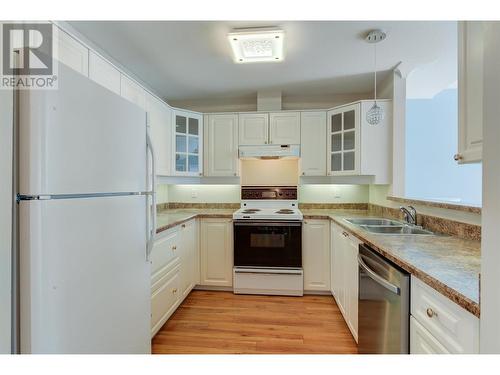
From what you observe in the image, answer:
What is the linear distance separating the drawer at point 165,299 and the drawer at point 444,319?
174cm

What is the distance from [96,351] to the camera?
110 cm

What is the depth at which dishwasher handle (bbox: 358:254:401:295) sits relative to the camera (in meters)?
1.19

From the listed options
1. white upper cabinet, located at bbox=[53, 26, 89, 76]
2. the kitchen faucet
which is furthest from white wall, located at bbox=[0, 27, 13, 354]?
the kitchen faucet

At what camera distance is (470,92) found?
1.06 metres

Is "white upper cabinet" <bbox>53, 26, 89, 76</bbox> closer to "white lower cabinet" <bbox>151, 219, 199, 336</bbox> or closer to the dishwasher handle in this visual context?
"white lower cabinet" <bbox>151, 219, 199, 336</bbox>

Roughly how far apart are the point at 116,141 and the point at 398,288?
60.1 inches

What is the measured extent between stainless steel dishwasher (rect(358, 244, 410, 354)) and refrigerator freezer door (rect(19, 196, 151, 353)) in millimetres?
1358

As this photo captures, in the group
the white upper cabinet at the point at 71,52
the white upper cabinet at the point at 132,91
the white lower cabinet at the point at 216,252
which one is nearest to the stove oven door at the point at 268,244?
the white lower cabinet at the point at 216,252

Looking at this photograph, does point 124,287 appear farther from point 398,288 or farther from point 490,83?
point 490,83

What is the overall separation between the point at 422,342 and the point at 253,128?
2.64 meters

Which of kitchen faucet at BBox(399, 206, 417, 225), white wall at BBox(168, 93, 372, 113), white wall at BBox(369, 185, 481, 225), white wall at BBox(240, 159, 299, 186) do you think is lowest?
kitchen faucet at BBox(399, 206, 417, 225)

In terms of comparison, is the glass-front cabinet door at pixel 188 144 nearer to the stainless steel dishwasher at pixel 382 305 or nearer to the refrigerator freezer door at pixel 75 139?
the refrigerator freezer door at pixel 75 139

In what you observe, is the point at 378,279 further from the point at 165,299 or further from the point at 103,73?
the point at 103,73

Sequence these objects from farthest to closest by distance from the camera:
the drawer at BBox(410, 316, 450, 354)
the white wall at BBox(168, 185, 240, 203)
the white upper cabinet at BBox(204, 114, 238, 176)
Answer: the white wall at BBox(168, 185, 240, 203), the white upper cabinet at BBox(204, 114, 238, 176), the drawer at BBox(410, 316, 450, 354)
